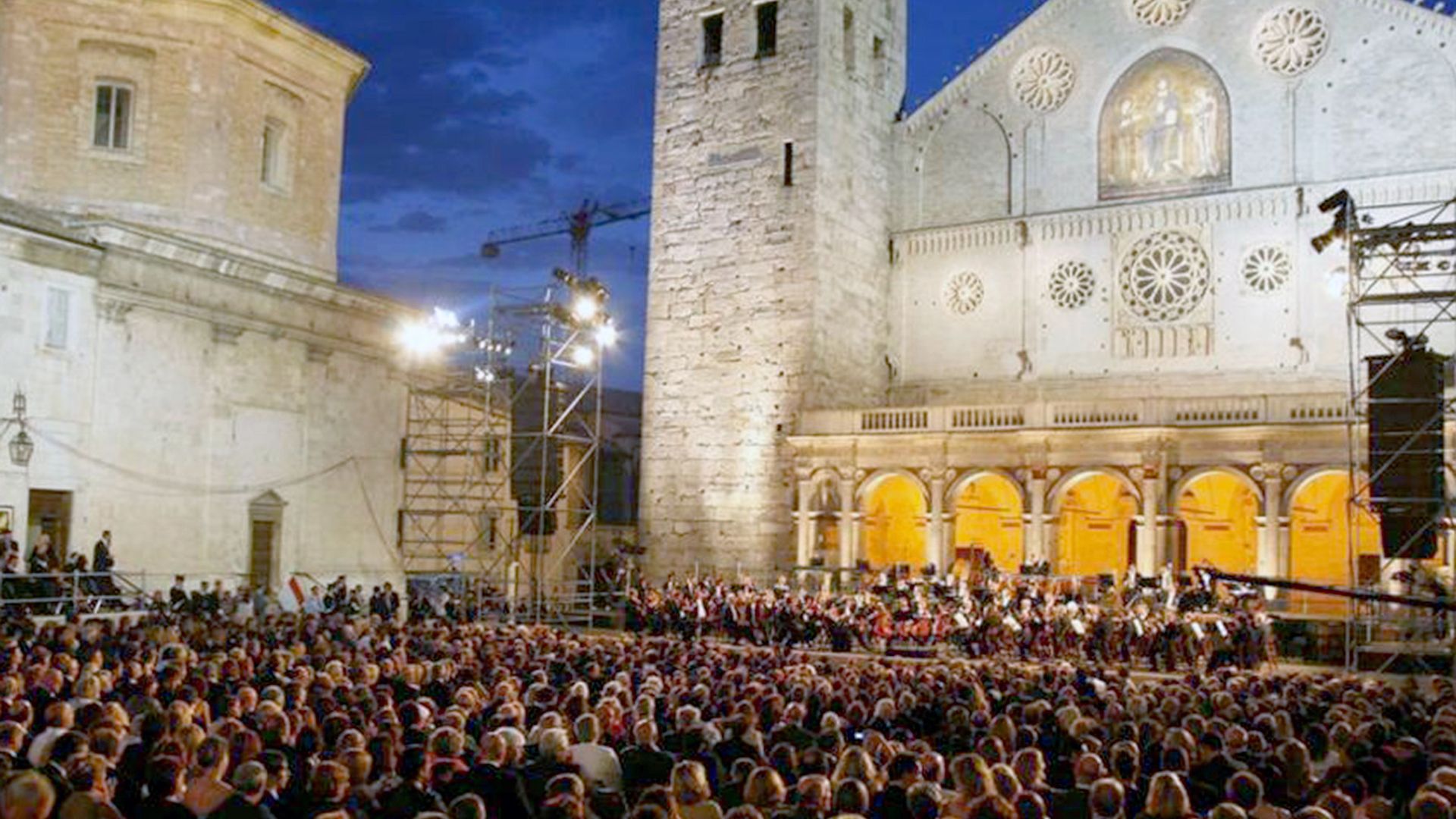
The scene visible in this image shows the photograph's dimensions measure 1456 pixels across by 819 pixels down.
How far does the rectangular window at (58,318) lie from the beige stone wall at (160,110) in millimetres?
4828

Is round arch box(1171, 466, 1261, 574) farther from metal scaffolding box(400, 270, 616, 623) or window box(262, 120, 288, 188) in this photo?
window box(262, 120, 288, 188)

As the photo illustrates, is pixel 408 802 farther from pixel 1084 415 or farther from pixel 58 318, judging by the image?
pixel 1084 415

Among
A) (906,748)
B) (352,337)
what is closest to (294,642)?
(906,748)

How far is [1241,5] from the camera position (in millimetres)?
33062

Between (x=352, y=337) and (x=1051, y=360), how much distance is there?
58.6 feet

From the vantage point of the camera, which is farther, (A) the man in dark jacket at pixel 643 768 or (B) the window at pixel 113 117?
(B) the window at pixel 113 117

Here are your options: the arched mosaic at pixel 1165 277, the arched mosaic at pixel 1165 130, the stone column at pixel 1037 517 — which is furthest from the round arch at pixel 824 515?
the arched mosaic at pixel 1165 130

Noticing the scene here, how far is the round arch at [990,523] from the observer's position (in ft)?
115

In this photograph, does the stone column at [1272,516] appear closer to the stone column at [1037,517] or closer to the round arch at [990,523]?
the stone column at [1037,517]

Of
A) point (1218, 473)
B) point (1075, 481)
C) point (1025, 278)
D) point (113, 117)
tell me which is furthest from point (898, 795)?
point (1025, 278)

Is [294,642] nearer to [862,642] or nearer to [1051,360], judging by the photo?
[862,642]

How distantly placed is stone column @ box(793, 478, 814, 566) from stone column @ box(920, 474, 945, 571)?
10.4ft

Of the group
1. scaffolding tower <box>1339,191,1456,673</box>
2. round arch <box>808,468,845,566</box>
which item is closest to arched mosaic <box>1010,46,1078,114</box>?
scaffolding tower <box>1339,191,1456,673</box>

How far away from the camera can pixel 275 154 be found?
31969 millimetres
